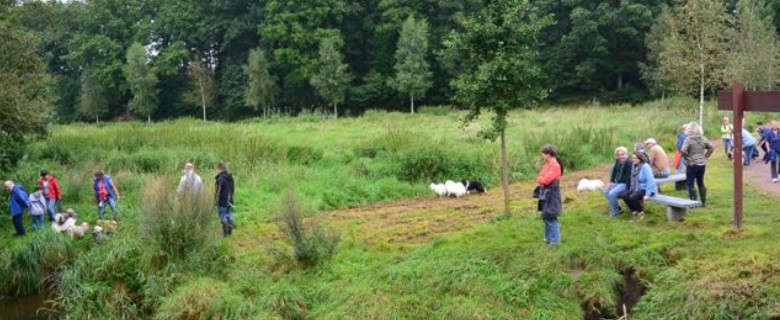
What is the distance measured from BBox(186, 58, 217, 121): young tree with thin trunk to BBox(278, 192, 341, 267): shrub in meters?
46.0

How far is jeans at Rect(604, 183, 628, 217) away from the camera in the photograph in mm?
11500

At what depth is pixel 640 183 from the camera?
36.3ft

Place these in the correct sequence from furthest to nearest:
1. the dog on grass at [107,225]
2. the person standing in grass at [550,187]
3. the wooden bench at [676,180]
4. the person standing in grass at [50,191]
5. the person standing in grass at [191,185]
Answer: the person standing in grass at [50,191]
the dog on grass at [107,225]
the wooden bench at [676,180]
the person standing in grass at [191,185]
the person standing in grass at [550,187]

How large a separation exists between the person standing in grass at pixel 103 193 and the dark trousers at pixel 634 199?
1057 centimetres

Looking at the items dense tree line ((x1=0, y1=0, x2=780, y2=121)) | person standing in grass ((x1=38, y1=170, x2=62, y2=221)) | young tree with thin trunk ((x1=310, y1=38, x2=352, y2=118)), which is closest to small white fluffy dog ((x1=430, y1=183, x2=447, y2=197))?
person standing in grass ((x1=38, y1=170, x2=62, y2=221))

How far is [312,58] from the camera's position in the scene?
2084 inches

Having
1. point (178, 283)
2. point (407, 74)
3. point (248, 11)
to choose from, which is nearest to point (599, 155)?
point (178, 283)

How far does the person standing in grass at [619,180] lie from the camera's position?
11359 millimetres

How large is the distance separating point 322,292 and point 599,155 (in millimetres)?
14202

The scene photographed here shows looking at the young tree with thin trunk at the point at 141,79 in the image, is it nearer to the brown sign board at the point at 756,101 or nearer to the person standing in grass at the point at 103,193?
the person standing in grass at the point at 103,193

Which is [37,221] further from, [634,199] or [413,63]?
[413,63]

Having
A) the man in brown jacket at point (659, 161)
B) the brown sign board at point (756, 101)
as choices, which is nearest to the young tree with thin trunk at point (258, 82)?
the man in brown jacket at point (659, 161)

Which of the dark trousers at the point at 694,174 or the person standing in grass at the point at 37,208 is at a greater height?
the dark trousers at the point at 694,174

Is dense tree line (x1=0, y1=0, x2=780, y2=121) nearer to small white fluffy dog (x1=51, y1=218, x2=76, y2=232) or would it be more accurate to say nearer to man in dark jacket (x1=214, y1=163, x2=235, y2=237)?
man in dark jacket (x1=214, y1=163, x2=235, y2=237)
